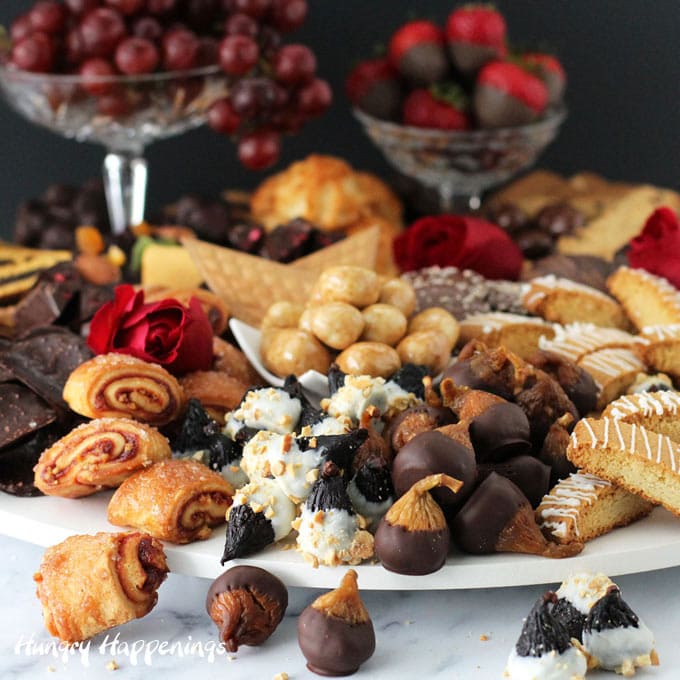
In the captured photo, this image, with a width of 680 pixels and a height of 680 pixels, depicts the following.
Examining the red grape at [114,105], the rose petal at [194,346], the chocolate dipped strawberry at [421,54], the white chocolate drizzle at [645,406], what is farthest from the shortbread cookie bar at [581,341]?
the red grape at [114,105]

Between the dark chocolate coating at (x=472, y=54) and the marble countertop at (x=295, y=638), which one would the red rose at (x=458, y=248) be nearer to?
the dark chocolate coating at (x=472, y=54)

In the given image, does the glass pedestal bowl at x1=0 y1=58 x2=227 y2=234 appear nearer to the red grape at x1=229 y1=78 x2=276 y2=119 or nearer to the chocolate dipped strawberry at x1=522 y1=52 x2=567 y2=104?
the red grape at x1=229 y1=78 x2=276 y2=119

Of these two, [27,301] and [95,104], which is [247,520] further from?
[95,104]

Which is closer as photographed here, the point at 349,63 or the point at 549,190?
the point at 549,190

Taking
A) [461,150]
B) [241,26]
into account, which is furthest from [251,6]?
[461,150]

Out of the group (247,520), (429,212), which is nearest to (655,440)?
(247,520)

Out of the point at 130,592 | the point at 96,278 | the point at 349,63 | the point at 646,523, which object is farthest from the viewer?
the point at 349,63
